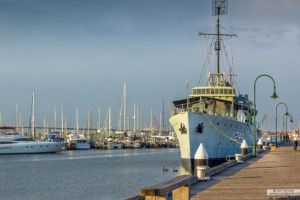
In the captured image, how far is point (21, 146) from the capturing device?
123 meters

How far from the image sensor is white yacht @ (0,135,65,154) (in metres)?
124

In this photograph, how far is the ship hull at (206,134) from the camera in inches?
1860

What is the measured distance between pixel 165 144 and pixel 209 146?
124 metres

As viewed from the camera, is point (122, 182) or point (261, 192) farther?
point (122, 182)

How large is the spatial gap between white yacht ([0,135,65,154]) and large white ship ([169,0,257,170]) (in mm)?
69731

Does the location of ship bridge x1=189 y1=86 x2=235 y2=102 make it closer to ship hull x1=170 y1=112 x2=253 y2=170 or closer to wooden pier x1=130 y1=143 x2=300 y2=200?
ship hull x1=170 y1=112 x2=253 y2=170

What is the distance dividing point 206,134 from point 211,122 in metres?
1.32

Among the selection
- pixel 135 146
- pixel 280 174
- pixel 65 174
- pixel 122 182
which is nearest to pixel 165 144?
pixel 135 146

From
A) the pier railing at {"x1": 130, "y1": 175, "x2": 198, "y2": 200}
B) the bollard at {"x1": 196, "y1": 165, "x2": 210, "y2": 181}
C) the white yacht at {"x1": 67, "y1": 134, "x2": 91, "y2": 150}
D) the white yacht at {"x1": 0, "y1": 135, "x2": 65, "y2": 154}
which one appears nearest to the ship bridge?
the bollard at {"x1": 196, "y1": 165, "x2": 210, "y2": 181}

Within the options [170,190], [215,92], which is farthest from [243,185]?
[215,92]

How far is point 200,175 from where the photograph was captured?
67.6ft

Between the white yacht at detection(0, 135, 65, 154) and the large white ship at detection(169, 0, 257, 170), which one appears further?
the white yacht at detection(0, 135, 65, 154)

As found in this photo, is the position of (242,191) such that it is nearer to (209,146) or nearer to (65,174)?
(209,146)

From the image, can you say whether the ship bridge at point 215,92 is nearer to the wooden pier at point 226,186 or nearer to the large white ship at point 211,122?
the large white ship at point 211,122
